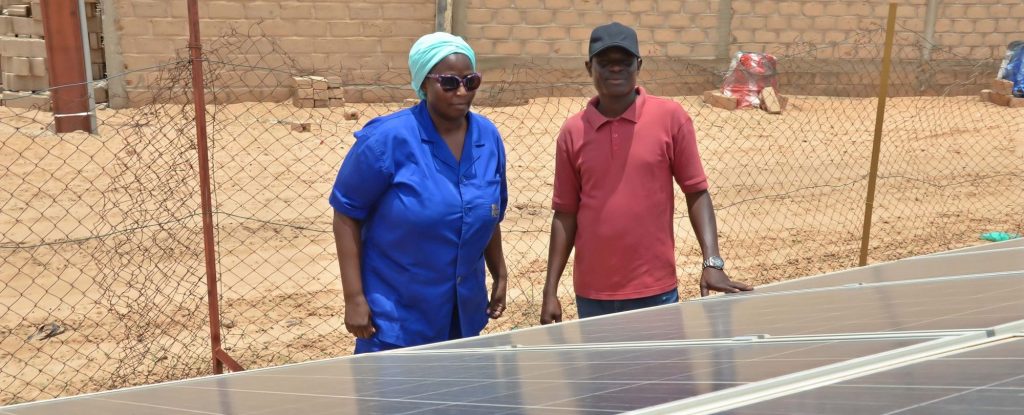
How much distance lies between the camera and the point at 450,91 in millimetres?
3654

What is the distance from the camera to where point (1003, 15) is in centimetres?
1569

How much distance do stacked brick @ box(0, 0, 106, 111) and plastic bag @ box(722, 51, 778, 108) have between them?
807 cm

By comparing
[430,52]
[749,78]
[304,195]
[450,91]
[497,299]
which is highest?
[430,52]

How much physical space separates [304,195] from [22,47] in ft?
17.2

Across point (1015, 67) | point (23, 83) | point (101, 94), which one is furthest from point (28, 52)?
point (1015, 67)

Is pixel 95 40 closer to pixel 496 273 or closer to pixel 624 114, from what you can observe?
pixel 496 273

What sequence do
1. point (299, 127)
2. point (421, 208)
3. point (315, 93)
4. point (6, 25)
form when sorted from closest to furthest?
point (421, 208)
point (299, 127)
point (315, 93)
point (6, 25)

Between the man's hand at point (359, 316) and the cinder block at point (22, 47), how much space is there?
10508 mm

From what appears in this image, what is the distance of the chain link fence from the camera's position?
662 centimetres

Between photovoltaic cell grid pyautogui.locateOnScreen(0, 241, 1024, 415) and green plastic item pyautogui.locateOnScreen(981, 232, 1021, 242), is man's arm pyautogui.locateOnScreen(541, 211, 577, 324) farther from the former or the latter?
green plastic item pyautogui.locateOnScreen(981, 232, 1021, 242)

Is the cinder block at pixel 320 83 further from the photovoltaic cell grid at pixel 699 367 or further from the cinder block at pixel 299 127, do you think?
the photovoltaic cell grid at pixel 699 367

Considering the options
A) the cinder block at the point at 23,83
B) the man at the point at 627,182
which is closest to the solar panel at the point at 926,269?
the man at the point at 627,182

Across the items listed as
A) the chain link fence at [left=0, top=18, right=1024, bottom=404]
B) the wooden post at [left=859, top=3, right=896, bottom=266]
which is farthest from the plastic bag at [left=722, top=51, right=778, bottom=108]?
the wooden post at [left=859, top=3, right=896, bottom=266]

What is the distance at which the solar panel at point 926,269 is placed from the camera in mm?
3615
